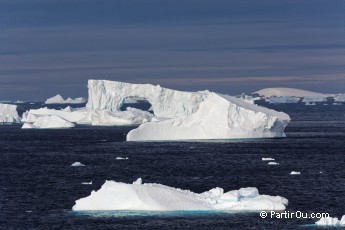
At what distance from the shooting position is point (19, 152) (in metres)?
75.3

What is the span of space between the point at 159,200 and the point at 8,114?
11025 centimetres

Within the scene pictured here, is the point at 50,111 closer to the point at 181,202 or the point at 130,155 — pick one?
the point at 130,155

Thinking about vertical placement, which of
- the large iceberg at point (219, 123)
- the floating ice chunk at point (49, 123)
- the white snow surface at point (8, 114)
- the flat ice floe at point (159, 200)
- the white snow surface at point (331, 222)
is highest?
the white snow surface at point (8, 114)

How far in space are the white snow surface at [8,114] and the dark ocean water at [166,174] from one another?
45556 mm

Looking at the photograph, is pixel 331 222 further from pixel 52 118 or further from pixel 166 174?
pixel 52 118

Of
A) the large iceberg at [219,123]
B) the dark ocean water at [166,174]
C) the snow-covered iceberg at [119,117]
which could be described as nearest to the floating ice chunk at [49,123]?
the snow-covered iceberg at [119,117]

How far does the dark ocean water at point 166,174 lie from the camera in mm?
34250

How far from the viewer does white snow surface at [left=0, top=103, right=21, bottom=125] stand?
458ft

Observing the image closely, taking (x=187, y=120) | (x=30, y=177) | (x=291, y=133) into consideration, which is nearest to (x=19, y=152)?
(x=187, y=120)

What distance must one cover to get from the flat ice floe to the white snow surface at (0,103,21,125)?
104m

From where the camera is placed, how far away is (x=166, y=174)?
53562 millimetres

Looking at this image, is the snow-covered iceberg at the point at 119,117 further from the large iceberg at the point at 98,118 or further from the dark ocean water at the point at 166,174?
the dark ocean water at the point at 166,174

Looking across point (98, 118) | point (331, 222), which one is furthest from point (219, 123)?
point (331, 222)

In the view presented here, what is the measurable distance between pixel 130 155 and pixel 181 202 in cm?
3363
